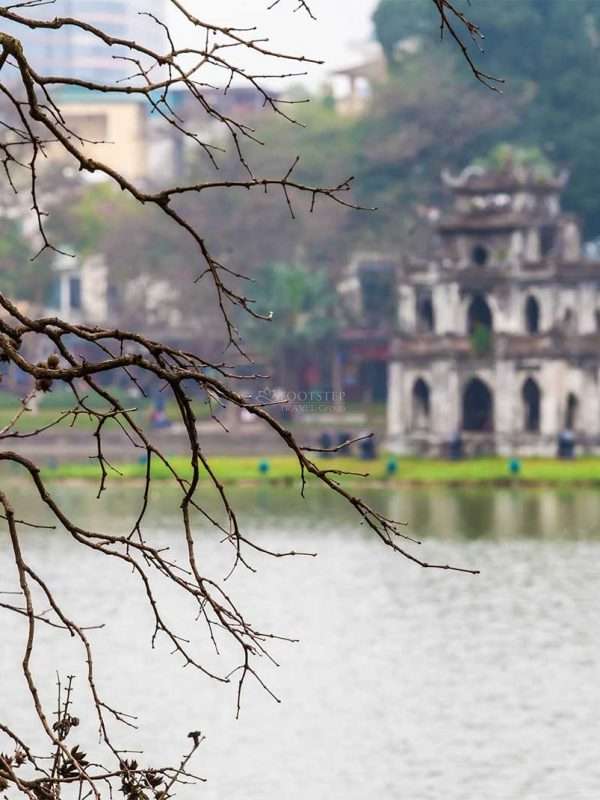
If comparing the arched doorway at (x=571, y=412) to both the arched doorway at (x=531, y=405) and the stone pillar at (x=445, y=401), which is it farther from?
the stone pillar at (x=445, y=401)

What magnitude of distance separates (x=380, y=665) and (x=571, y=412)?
3366cm

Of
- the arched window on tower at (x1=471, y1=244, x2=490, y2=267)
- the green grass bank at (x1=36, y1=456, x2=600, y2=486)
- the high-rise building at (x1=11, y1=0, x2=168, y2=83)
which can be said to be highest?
the high-rise building at (x1=11, y1=0, x2=168, y2=83)

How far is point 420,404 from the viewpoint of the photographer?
59250 mm

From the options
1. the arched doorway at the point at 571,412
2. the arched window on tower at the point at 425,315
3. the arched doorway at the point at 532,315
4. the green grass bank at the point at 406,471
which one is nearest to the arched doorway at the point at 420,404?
the arched window on tower at the point at 425,315

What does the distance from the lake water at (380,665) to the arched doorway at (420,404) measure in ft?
53.5

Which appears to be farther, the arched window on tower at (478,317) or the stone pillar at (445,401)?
the arched window on tower at (478,317)

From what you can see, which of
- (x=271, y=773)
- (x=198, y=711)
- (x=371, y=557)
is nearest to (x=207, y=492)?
(x=371, y=557)

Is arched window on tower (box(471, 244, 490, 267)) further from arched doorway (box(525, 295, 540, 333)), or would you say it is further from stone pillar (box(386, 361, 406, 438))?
stone pillar (box(386, 361, 406, 438))

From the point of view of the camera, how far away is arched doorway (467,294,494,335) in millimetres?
59594

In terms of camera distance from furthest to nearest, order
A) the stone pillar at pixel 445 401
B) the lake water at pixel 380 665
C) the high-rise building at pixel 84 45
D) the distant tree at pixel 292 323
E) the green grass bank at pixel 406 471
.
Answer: the high-rise building at pixel 84 45
the distant tree at pixel 292 323
the stone pillar at pixel 445 401
the green grass bank at pixel 406 471
the lake water at pixel 380 665

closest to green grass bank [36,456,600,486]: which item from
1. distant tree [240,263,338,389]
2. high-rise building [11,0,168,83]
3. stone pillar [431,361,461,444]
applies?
stone pillar [431,361,461,444]

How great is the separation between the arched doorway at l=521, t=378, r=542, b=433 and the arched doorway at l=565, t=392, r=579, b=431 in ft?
2.59

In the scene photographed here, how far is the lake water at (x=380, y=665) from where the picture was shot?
18.6 metres

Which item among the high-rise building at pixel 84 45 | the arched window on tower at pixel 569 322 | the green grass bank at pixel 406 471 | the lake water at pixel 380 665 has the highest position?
the high-rise building at pixel 84 45
